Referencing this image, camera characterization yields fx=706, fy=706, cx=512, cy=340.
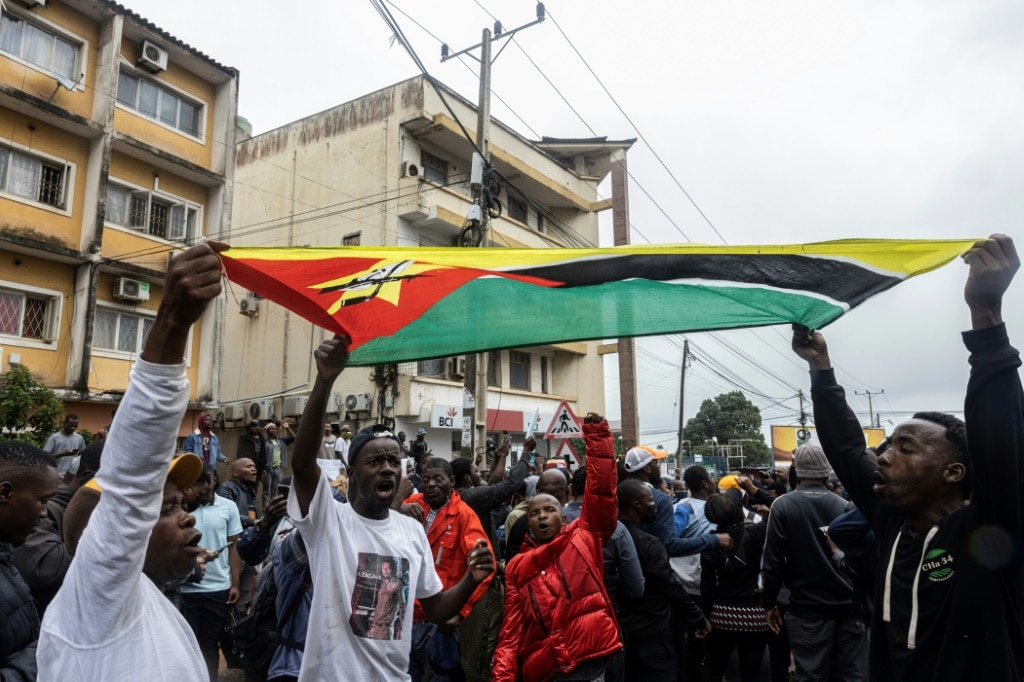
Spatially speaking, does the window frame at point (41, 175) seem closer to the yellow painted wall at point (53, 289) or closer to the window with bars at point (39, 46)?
the yellow painted wall at point (53, 289)

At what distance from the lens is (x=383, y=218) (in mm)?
22391

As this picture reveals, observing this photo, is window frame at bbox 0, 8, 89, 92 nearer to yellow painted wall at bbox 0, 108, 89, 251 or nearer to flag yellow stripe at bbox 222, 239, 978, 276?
yellow painted wall at bbox 0, 108, 89, 251

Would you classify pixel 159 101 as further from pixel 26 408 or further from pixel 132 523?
pixel 132 523

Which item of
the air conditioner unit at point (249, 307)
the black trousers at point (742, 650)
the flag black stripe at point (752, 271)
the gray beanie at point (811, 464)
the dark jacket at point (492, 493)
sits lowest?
the black trousers at point (742, 650)

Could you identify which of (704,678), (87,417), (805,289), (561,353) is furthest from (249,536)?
(561,353)

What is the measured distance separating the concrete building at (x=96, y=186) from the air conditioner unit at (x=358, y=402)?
4.05 m

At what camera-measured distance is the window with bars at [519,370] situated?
26.5 metres

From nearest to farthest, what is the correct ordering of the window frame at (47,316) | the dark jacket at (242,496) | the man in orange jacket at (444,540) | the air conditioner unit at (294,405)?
the man in orange jacket at (444,540)
the dark jacket at (242,496)
the window frame at (47,316)
the air conditioner unit at (294,405)

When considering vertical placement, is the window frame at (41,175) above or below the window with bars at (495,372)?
above

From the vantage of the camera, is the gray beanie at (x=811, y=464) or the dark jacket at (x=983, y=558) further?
the gray beanie at (x=811, y=464)

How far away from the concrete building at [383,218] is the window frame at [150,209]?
4.05m

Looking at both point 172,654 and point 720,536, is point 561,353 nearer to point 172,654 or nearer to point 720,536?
point 720,536

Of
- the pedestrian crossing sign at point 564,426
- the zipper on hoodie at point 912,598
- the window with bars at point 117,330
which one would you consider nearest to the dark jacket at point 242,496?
the pedestrian crossing sign at point 564,426

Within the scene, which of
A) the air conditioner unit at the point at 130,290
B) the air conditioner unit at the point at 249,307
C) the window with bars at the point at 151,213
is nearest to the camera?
the air conditioner unit at the point at 130,290
